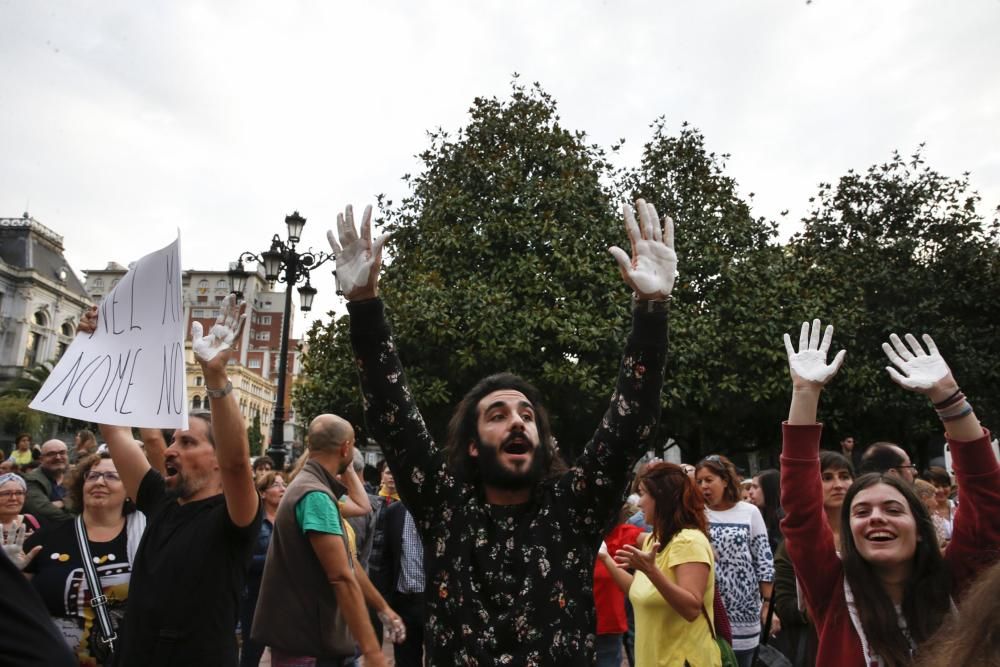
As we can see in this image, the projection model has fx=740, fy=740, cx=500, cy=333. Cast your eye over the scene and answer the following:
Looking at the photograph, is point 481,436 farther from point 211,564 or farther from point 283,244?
point 283,244

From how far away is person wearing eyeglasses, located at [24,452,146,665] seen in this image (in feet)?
11.0

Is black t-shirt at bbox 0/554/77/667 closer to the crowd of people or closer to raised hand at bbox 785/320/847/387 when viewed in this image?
the crowd of people

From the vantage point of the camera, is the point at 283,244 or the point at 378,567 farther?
the point at 283,244

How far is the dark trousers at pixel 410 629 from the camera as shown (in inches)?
219

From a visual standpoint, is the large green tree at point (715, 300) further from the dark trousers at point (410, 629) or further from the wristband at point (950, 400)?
the wristband at point (950, 400)

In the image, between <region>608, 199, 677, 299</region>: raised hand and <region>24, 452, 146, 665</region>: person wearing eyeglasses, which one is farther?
<region>24, 452, 146, 665</region>: person wearing eyeglasses

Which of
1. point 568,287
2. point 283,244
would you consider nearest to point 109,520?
point 283,244

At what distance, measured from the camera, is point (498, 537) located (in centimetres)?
215

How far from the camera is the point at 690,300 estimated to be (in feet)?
53.7

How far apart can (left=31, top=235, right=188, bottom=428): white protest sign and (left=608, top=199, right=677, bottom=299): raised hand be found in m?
1.82

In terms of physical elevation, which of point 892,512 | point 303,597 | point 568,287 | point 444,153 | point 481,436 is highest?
point 444,153

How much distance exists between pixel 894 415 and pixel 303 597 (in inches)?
668

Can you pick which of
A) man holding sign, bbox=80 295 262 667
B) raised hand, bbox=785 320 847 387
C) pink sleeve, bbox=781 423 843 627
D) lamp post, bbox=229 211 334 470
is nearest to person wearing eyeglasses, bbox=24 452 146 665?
man holding sign, bbox=80 295 262 667

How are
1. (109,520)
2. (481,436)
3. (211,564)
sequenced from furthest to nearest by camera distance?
(109,520) → (211,564) → (481,436)
